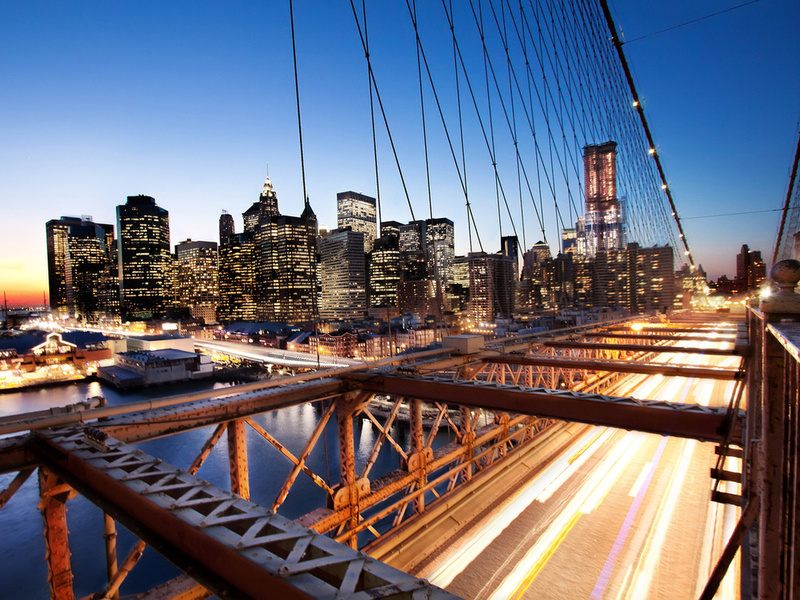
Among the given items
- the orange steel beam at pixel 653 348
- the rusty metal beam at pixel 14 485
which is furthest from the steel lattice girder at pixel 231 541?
the orange steel beam at pixel 653 348

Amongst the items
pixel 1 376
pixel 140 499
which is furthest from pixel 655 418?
pixel 1 376

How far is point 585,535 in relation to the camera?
8758mm

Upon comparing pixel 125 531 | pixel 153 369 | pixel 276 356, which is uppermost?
pixel 153 369

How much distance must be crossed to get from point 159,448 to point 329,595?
4916cm

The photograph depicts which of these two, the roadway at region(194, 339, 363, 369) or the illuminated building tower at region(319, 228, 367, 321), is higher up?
the illuminated building tower at region(319, 228, 367, 321)

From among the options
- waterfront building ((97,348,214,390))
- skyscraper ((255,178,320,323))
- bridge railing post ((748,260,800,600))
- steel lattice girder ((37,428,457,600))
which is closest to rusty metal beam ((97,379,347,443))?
steel lattice girder ((37,428,457,600))

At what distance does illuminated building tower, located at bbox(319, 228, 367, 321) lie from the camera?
181 m

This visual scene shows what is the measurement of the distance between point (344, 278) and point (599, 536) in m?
179

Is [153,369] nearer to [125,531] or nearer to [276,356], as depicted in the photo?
[276,356]

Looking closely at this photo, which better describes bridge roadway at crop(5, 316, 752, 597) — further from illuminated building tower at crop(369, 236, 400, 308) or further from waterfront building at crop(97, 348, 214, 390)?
illuminated building tower at crop(369, 236, 400, 308)

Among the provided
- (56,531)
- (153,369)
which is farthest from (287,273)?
(56,531)

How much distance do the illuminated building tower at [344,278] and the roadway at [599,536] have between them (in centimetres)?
16718

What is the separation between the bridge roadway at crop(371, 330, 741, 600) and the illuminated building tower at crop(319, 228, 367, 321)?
167233 mm

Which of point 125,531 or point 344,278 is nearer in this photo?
point 125,531
